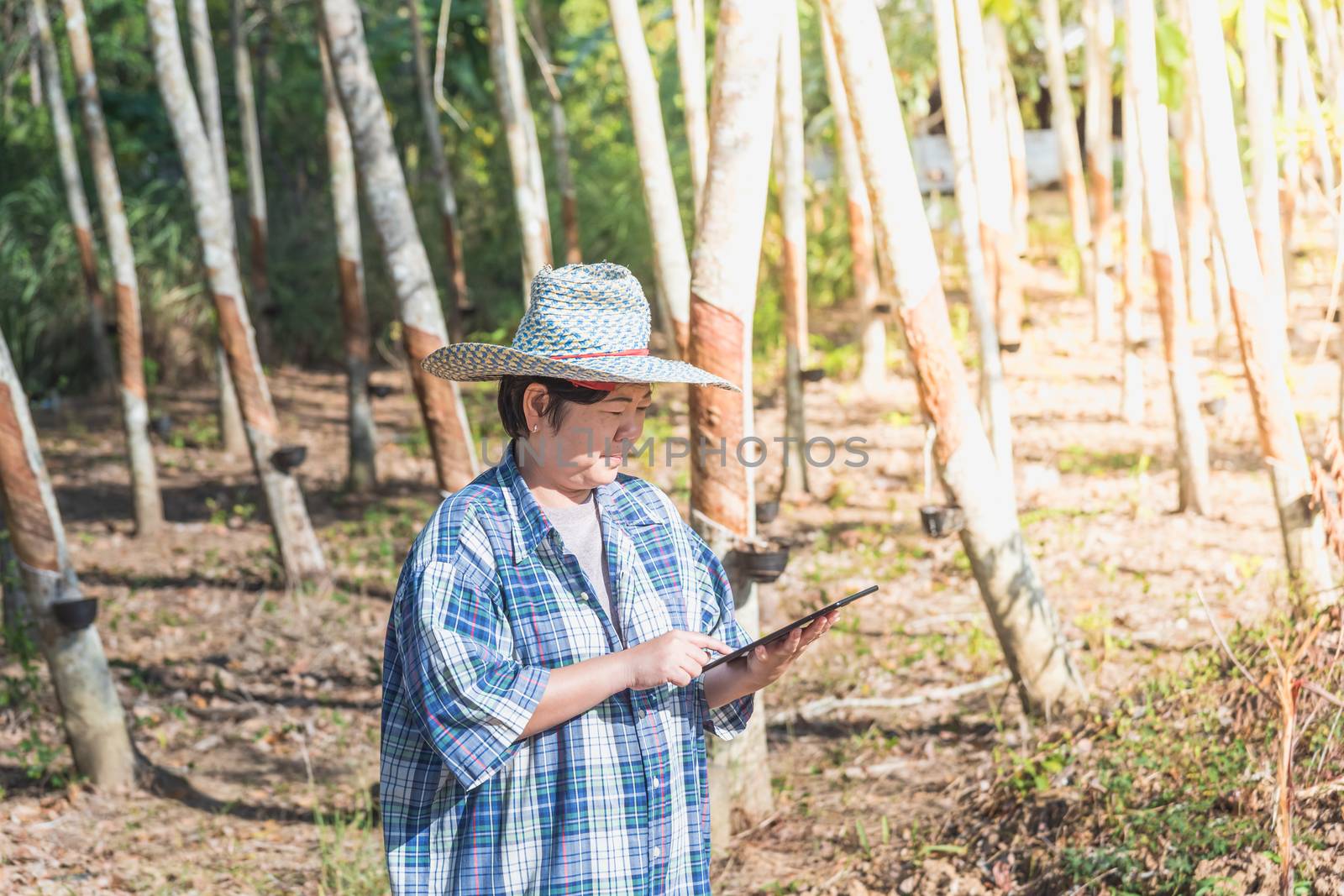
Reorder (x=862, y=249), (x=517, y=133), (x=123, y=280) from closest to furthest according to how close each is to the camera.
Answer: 1. (x=517, y=133)
2. (x=123, y=280)
3. (x=862, y=249)

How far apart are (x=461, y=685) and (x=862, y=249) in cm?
768

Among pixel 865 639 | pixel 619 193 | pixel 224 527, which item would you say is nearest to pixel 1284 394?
pixel 865 639

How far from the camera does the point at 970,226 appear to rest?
19.0 feet

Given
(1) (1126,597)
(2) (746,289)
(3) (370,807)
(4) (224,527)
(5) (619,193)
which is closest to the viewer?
(2) (746,289)

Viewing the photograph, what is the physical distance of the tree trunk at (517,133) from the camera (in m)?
7.24

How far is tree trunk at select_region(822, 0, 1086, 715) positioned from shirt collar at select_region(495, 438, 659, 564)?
2.05m

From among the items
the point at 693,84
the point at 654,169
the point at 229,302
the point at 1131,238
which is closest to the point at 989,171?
the point at 693,84

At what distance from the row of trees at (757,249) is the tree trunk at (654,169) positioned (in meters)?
0.01

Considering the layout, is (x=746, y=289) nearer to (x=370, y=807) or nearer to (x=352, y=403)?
(x=370, y=807)

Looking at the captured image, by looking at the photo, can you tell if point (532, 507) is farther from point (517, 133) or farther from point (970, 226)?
point (517, 133)

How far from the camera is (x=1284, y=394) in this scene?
4688mm

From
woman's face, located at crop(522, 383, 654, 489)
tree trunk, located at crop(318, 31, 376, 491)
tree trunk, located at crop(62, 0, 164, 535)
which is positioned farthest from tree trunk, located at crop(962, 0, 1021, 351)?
tree trunk, located at crop(62, 0, 164, 535)

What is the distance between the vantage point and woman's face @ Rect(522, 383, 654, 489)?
2148mm

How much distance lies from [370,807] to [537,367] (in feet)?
8.70
